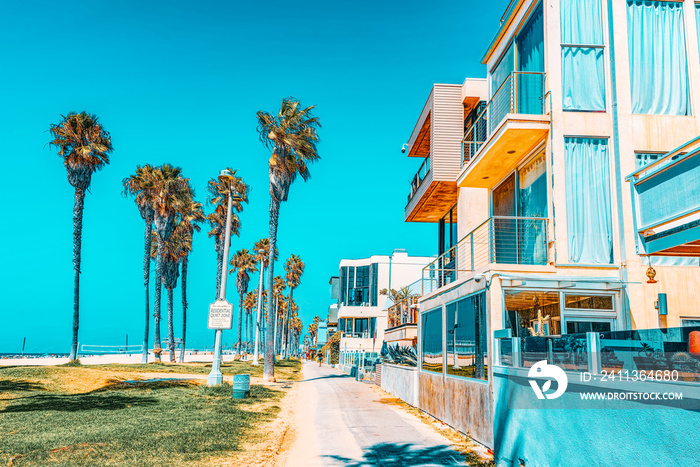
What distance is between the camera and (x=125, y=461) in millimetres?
7785

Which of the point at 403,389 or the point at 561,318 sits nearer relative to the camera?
the point at 561,318

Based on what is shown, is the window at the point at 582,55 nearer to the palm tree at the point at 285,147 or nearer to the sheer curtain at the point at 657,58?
the sheer curtain at the point at 657,58

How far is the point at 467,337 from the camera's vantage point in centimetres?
1197

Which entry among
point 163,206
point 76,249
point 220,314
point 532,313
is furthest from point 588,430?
point 163,206

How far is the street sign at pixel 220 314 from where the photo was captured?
66.0ft

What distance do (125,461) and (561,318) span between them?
8.06 meters

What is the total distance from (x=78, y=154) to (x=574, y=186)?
30.7 metres

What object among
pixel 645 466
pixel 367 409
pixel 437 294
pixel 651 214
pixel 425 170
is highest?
pixel 425 170

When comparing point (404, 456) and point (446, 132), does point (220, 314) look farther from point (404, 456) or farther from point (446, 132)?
point (404, 456)

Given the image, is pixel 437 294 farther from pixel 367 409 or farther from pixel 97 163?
pixel 97 163

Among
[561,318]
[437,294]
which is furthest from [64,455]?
[437,294]

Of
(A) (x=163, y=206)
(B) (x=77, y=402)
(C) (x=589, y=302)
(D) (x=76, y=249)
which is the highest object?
(A) (x=163, y=206)

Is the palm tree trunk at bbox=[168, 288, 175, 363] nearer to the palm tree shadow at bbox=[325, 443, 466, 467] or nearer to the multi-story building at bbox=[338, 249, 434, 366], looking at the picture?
the multi-story building at bbox=[338, 249, 434, 366]

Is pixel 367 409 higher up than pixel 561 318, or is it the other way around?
pixel 561 318
